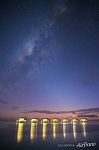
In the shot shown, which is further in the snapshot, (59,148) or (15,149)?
(15,149)

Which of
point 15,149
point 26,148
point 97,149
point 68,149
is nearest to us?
Result: point 68,149

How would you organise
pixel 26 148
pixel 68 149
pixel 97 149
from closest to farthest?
1. pixel 68 149
2. pixel 97 149
3. pixel 26 148

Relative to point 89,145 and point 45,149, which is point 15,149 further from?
point 89,145

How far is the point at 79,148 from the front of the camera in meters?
6.41

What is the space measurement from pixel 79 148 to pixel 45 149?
5.57 metres

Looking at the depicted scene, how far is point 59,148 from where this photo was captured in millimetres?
6422

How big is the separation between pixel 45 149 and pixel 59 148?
213 inches

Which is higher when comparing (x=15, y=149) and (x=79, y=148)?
(x=79, y=148)

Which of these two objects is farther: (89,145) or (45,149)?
(45,149)

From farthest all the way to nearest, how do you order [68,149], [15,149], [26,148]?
[26,148], [15,149], [68,149]

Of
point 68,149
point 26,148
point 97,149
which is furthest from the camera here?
point 26,148

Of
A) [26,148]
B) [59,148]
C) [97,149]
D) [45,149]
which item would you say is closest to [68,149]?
[59,148]

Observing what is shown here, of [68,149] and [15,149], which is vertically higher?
[68,149]

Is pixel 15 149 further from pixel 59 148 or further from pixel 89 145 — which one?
pixel 89 145
